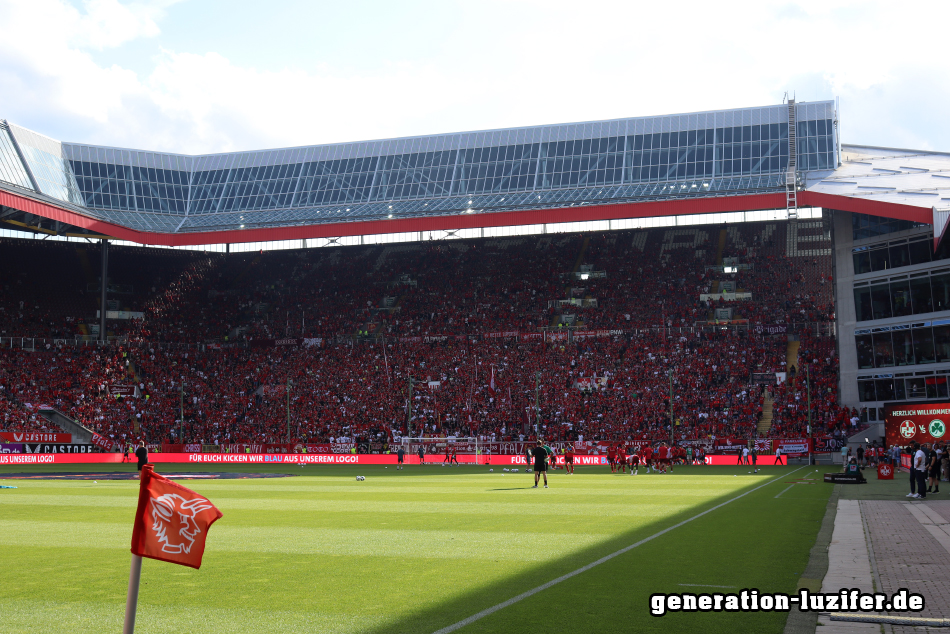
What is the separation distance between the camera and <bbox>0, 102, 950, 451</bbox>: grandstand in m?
60.2

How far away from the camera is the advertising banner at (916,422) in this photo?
3941cm

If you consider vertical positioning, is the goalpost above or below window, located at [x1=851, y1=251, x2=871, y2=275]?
below

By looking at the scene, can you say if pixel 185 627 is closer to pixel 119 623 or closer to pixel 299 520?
pixel 119 623

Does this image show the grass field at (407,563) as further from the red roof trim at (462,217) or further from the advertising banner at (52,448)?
the advertising banner at (52,448)

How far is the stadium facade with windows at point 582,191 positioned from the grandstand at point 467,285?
224 millimetres

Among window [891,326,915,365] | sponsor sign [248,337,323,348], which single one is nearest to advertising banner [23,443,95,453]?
sponsor sign [248,337,323,348]

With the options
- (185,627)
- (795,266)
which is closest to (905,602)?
(185,627)

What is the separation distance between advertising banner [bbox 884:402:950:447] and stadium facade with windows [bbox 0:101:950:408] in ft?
37.5

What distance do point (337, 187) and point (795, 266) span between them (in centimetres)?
3725

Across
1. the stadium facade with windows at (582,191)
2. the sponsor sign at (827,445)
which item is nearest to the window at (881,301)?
the stadium facade with windows at (582,191)

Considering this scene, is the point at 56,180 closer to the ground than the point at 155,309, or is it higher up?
higher up

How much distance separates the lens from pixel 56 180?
7000 cm

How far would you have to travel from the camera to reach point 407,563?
1318 centimetres

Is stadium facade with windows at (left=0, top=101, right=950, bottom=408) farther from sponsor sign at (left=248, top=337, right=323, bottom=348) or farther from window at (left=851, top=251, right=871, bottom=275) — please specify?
sponsor sign at (left=248, top=337, right=323, bottom=348)
